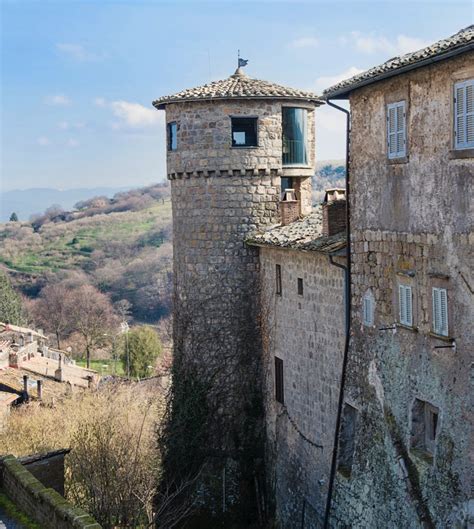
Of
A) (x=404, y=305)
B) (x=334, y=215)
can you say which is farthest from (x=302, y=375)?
(x=404, y=305)

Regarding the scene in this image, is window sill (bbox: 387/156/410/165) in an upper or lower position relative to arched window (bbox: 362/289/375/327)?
upper

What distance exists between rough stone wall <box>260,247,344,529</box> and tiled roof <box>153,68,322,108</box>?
12.3ft

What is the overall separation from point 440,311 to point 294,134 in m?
9.63

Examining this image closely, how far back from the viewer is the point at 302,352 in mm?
18500

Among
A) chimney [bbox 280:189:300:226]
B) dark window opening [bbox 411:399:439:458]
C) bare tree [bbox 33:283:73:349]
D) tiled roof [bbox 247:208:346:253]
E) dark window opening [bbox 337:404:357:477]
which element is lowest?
bare tree [bbox 33:283:73:349]

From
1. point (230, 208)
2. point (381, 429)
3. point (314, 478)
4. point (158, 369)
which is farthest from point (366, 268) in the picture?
point (158, 369)

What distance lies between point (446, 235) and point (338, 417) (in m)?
5.28

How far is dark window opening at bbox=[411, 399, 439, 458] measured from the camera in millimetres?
13375

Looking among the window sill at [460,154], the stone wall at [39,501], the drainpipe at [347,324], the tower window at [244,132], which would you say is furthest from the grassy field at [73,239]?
the window sill at [460,154]

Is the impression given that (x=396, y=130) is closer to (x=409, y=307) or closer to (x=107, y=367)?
(x=409, y=307)

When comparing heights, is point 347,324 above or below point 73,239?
above

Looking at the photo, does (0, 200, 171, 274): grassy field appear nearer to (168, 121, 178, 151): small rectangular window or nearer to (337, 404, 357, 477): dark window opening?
(168, 121, 178, 151): small rectangular window

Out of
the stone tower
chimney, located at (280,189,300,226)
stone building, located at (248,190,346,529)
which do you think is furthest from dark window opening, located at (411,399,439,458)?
chimney, located at (280,189,300,226)

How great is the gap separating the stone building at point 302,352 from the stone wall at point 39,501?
592 cm
